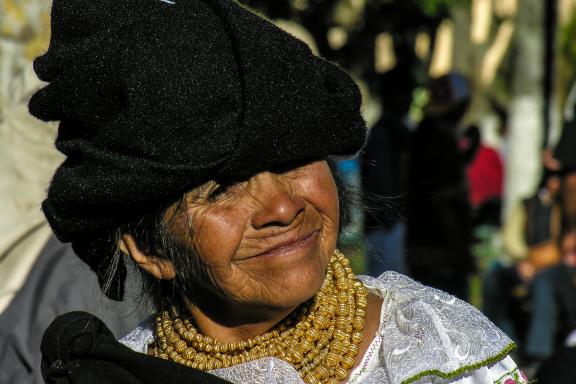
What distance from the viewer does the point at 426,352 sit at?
206 cm

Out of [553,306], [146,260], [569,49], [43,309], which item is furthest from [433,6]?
[569,49]

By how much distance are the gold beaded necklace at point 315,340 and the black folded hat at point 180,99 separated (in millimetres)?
327

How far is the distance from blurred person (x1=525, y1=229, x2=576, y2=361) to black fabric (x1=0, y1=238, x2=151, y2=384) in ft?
13.8

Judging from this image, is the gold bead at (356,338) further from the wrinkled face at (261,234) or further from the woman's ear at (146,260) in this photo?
the woman's ear at (146,260)

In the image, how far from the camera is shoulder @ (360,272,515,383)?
6.68 ft

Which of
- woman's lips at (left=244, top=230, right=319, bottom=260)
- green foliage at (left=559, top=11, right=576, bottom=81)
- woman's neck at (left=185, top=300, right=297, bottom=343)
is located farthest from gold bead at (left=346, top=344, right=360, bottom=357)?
green foliage at (left=559, top=11, right=576, bottom=81)

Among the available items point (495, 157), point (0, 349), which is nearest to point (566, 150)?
point (495, 157)

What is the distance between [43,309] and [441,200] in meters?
4.18

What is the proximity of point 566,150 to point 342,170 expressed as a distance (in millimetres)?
4281

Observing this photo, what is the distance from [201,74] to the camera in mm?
1913

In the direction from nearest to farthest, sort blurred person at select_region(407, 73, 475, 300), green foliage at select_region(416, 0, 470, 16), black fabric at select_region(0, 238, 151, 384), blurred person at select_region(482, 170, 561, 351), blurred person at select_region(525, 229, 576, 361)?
black fabric at select_region(0, 238, 151, 384), blurred person at select_region(525, 229, 576, 361), blurred person at select_region(407, 73, 475, 300), blurred person at select_region(482, 170, 561, 351), green foliage at select_region(416, 0, 470, 16)

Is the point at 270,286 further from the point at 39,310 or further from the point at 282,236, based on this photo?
the point at 39,310

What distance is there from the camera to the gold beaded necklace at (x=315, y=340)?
213 centimetres

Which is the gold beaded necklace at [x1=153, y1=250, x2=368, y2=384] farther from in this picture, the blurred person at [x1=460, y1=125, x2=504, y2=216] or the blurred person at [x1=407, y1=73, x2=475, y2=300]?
the blurred person at [x1=460, y1=125, x2=504, y2=216]
